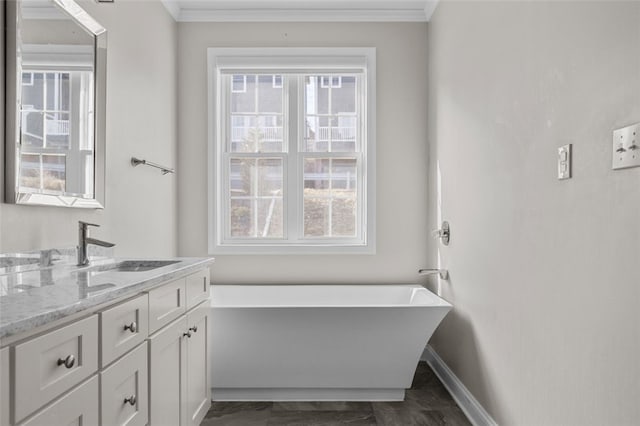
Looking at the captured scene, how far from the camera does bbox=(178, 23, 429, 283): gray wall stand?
3.50 meters

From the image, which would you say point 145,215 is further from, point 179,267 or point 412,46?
point 412,46

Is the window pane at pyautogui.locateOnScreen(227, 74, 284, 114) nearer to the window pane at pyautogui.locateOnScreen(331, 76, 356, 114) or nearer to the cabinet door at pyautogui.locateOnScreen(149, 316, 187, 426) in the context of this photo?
the window pane at pyautogui.locateOnScreen(331, 76, 356, 114)

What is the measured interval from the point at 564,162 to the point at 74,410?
1.62 metres

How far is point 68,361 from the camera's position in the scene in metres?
1.03

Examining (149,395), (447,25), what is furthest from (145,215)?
(447,25)

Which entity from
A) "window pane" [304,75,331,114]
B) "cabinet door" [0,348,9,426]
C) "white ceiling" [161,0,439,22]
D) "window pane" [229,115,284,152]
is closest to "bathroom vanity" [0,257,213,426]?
"cabinet door" [0,348,9,426]

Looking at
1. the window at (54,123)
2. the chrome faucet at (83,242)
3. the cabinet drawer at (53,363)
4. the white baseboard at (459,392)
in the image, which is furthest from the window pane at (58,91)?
the white baseboard at (459,392)

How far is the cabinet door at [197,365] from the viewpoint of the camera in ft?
6.55

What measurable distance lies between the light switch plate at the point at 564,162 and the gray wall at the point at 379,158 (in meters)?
1.94

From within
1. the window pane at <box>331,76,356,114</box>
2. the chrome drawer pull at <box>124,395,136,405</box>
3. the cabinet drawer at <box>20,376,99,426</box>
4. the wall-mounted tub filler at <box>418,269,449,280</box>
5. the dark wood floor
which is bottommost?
the dark wood floor

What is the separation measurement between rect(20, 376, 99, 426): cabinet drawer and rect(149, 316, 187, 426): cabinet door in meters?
0.39

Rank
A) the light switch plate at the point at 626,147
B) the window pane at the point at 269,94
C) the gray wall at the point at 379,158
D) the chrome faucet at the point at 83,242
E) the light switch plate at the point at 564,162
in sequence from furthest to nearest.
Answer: the window pane at the point at 269,94 → the gray wall at the point at 379,158 → the chrome faucet at the point at 83,242 → the light switch plate at the point at 564,162 → the light switch plate at the point at 626,147

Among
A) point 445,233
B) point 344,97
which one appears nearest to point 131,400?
point 445,233

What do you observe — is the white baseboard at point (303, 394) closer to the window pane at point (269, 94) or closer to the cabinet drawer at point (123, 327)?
the cabinet drawer at point (123, 327)
